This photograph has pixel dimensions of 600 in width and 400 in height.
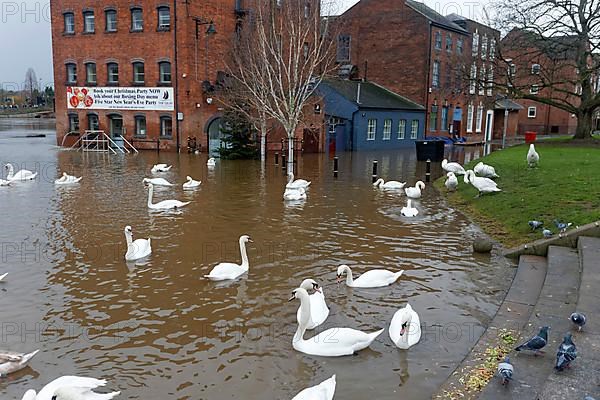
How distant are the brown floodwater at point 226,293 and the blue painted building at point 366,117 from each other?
68.4 ft

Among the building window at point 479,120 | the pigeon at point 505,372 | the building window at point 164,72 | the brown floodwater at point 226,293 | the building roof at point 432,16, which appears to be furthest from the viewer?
the building window at point 479,120

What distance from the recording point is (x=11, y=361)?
18.8ft

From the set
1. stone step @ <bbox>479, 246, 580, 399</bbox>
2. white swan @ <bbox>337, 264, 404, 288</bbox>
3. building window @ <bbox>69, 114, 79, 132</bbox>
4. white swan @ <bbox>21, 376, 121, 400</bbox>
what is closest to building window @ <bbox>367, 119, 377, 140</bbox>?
building window @ <bbox>69, 114, 79, 132</bbox>

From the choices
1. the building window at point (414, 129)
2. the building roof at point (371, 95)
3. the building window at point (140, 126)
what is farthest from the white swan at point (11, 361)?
the building window at point (414, 129)

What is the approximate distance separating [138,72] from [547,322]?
33.2 meters

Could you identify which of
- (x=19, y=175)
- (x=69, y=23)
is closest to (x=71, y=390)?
(x=19, y=175)

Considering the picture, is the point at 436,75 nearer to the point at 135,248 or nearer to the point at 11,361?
the point at 135,248

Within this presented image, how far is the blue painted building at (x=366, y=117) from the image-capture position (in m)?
36.6

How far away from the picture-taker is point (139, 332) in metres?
6.80

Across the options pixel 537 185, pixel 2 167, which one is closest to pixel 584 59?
pixel 537 185

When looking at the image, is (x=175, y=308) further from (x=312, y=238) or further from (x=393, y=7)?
(x=393, y=7)

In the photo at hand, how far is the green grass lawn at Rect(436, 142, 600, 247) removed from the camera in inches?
440

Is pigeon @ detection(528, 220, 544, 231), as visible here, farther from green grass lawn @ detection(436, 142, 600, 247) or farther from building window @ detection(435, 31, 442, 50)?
building window @ detection(435, 31, 442, 50)

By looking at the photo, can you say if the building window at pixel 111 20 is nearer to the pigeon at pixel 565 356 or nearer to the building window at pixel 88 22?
the building window at pixel 88 22
